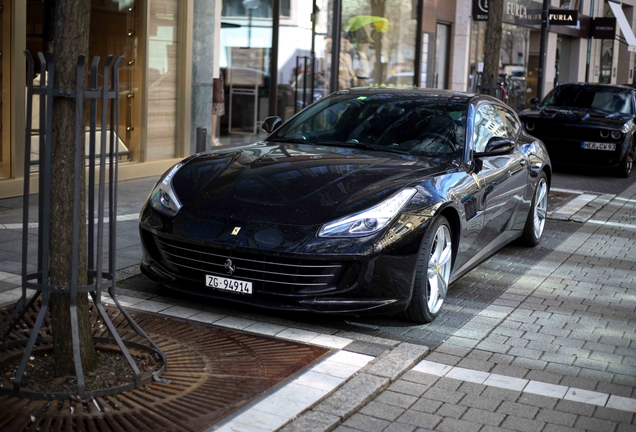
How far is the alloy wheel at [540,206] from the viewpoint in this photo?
Result: 8.99 m

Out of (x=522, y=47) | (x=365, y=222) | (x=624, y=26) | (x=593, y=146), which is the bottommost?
(x=365, y=222)

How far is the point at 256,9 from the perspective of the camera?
15594mm

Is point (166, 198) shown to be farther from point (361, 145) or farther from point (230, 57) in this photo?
point (230, 57)

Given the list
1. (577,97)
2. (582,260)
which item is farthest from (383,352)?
(577,97)

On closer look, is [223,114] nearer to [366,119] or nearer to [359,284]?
[366,119]

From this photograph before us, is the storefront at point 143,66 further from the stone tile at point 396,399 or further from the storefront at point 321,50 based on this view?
the stone tile at point 396,399

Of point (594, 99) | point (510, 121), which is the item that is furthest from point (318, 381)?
point (594, 99)

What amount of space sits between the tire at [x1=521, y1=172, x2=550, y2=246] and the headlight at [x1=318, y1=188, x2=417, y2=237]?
3.38 m

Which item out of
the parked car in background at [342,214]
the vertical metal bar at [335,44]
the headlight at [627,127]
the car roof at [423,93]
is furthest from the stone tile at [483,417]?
the vertical metal bar at [335,44]

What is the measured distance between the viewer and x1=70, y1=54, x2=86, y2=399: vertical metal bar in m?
4.22

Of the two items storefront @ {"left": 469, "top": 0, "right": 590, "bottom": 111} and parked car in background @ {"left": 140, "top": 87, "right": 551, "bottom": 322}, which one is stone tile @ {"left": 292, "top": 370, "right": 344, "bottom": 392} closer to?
parked car in background @ {"left": 140, "top": 87, "right": 551, "bottom": 322}

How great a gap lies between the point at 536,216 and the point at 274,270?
425cm

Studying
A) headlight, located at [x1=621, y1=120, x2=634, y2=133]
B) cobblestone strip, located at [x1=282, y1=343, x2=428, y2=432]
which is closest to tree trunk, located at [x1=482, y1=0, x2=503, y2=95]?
headlight, located at [x1=621, y1=120, x2=634, y2=133]

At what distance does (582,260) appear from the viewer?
859 centimetres
